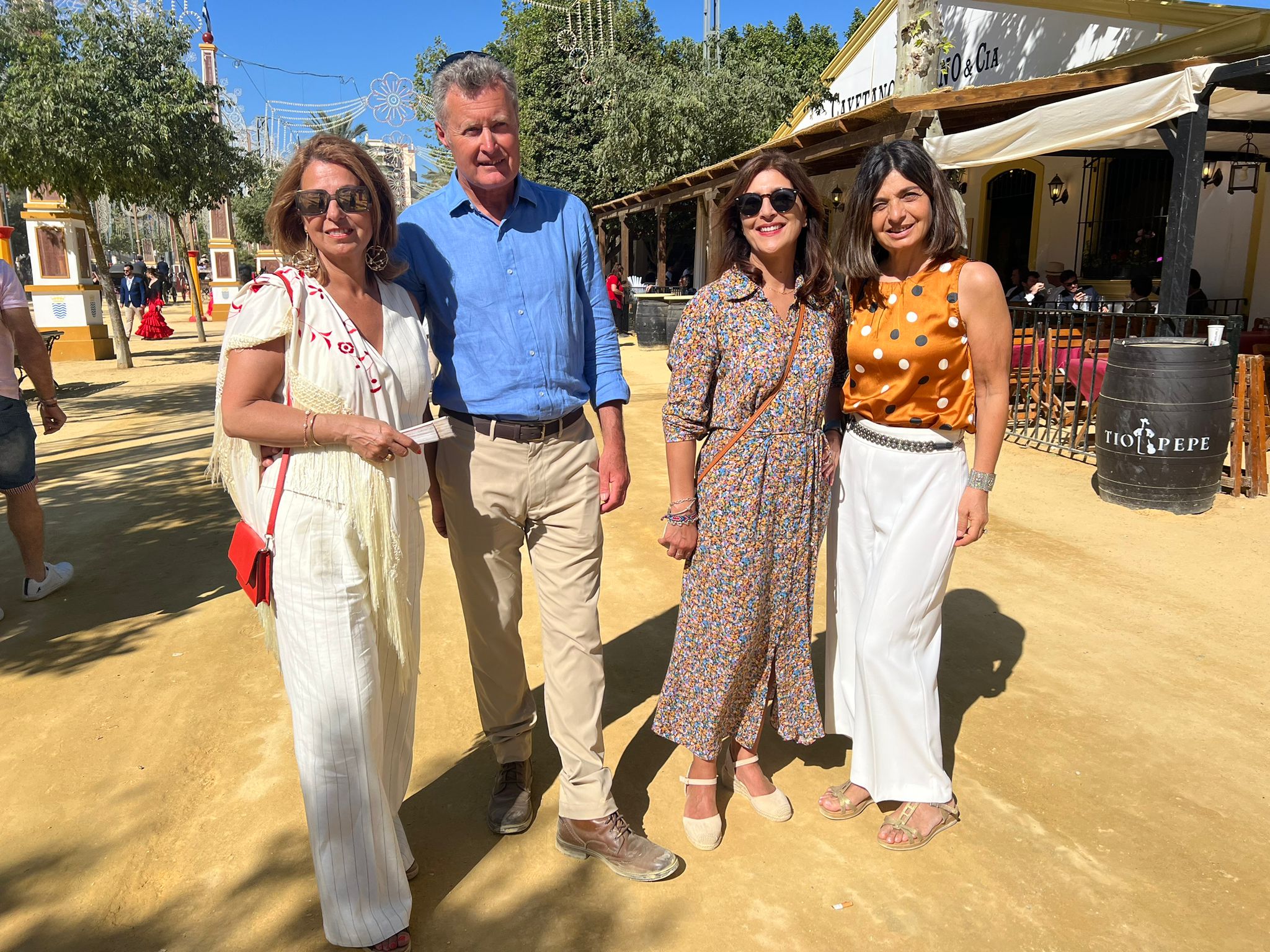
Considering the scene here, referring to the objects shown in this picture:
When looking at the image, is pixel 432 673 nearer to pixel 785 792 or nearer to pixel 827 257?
pixel 785 792

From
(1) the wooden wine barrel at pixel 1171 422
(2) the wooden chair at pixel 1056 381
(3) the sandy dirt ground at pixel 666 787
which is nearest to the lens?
(3) the sandy dirt ground at pixel 666 787

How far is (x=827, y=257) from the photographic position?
2.54 meters

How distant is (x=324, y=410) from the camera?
2010 millimetres

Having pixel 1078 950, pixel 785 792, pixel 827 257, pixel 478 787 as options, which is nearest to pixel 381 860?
pixel 478 787

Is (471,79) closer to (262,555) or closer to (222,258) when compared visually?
(262,555)

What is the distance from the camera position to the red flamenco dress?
20.9 metres

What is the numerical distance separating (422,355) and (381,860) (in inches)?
49.1

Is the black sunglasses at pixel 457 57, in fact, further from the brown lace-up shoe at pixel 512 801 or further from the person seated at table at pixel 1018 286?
the person seated at table at pixel 1018 286

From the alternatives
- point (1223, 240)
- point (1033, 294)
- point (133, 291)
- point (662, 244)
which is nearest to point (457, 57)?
point (1033, 294)

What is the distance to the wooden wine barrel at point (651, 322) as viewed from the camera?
16.5 m

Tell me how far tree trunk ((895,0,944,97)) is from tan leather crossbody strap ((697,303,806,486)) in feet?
25.7

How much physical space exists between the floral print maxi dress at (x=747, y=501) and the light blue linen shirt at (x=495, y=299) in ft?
0.91

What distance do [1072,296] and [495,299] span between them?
10690 millimetres

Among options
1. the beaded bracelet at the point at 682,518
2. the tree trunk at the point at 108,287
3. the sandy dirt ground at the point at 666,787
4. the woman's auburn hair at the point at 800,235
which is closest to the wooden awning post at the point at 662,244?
the tree trunk at the point at 108,287
